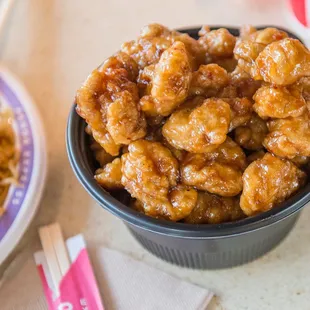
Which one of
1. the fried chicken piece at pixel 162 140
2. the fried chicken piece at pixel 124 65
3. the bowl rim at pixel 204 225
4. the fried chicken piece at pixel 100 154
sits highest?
the fried chicken piece at pixel 124 65

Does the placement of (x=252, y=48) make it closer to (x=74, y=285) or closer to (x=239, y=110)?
(x=239, y=110)

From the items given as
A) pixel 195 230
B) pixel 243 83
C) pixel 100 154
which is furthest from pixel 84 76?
pixel 195 230

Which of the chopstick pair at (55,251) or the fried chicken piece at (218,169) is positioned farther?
the chopstick pair at (55,251)

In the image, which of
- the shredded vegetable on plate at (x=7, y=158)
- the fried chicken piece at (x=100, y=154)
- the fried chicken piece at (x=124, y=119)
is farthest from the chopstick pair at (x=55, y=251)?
the fried chicken piece at (x=124, y=119)

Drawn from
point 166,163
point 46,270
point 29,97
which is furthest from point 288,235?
point 29,97

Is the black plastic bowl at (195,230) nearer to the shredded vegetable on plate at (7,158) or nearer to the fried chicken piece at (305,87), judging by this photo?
the fried chicken piece at (305,87)

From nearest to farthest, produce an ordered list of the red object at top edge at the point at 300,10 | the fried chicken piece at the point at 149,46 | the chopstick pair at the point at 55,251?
the fried chicken piece at the point at 149,46 → the chopstick pair at the point at 55,251 → the red object at top edge at the point at 300,10
